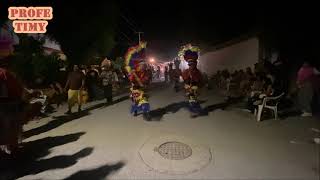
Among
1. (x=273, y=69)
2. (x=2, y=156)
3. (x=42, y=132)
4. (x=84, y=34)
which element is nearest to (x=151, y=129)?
(x=42, y=132)

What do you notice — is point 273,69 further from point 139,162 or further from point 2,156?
point 2,156

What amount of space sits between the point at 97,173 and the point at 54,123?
5.58 m

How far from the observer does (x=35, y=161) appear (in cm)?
667

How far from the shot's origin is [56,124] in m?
10.7

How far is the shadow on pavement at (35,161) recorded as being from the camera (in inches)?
239

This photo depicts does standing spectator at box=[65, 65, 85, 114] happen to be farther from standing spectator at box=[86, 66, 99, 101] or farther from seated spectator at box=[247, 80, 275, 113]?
seated spectator at box=[247, 80, 275, 113]

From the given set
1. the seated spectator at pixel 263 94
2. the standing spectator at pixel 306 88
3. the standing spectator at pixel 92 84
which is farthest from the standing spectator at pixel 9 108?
the standing spectator at pixel 92 84

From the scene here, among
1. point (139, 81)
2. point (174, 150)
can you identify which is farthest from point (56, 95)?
point (174, 150)

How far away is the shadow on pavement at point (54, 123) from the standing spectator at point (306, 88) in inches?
321

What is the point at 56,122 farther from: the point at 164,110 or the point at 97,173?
the point at 97,173

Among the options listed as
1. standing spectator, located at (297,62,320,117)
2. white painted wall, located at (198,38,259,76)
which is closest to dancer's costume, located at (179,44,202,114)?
standing spectator, located at (297,62,320,117)

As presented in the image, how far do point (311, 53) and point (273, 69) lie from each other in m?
3.66

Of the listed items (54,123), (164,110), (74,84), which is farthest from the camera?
(164,110)

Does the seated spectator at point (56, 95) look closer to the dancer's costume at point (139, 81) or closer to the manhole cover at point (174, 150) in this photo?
the dancer's costume at point (139, 81)
